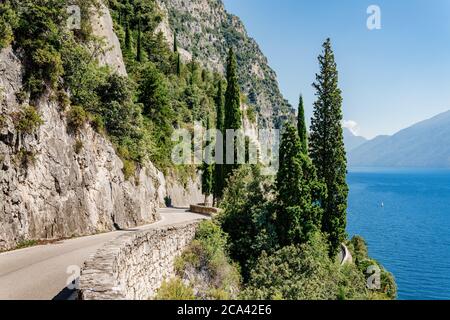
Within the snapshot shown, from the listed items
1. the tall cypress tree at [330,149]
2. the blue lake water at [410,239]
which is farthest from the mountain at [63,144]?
the blue lake water at [410,239]

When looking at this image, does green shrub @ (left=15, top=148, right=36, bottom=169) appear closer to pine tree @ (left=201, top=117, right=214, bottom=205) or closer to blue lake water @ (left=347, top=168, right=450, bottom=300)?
pine tree @ (left=201, top=117, right=214, bottom=205)

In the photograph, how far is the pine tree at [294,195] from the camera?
2288 centimetres

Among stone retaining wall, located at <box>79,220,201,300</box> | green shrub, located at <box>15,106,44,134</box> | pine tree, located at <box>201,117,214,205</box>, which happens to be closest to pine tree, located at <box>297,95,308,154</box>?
pine tree, located at <box>201,117,214,205</box>

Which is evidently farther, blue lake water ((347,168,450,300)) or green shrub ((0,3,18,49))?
blue lake water ((347,168,450,300))

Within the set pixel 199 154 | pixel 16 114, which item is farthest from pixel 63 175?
pixel 199 154

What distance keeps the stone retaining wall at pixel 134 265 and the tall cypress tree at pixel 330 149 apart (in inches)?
546

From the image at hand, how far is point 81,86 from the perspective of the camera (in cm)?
2328

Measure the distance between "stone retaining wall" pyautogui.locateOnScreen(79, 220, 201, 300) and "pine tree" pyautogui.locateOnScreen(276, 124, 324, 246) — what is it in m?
6.37

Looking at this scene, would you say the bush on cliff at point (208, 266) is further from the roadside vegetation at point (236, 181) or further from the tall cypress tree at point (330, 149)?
the tall cypress tree at point (330, 149)

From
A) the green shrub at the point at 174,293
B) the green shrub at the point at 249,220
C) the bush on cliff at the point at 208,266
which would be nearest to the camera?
the green shrub at the point at 174,293

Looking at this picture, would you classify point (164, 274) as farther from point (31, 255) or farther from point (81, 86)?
point (81, 86)

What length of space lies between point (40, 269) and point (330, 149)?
23.0 meters

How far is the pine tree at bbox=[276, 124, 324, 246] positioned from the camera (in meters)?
22.9

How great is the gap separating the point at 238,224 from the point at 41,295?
47.9 ft
